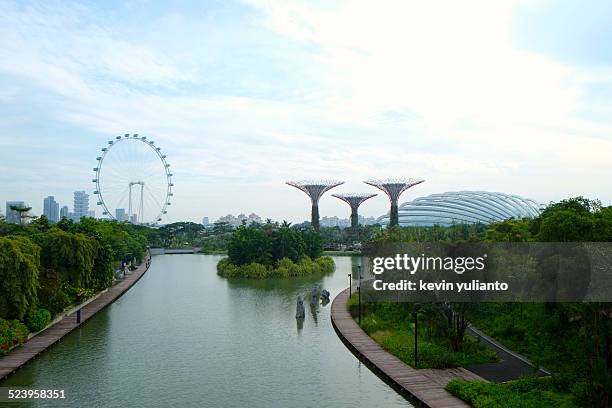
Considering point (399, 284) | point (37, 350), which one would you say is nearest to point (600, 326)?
point (399, 284)

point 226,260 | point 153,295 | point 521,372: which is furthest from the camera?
point 226,260

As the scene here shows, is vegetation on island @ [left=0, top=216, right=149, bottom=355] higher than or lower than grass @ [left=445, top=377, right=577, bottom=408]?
higher

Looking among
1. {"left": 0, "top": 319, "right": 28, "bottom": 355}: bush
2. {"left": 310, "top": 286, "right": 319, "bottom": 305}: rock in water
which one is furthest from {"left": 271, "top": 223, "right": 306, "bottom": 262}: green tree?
{"left": 0, "top": 319, "right": 28, "bottom": 355}: bush

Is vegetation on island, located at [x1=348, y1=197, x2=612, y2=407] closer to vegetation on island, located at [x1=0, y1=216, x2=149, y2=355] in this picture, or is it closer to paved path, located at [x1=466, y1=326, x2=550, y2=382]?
paved path, located at [x1=466, y1=326, x2=550, y2=382]

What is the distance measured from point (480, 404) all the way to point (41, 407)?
43.4 ft

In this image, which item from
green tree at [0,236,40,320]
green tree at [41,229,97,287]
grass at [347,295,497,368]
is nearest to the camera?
grass at [347,295,497,368]

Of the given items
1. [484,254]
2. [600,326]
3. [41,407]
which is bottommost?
[41,407]

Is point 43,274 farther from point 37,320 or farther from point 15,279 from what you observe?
point 15,279

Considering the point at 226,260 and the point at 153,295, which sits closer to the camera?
the point at 153,295

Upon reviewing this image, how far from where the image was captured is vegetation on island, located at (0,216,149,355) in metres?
23.4

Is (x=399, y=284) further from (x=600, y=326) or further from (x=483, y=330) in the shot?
(x=600, y=326)

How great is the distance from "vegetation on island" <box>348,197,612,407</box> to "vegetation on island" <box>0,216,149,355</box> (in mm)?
15556

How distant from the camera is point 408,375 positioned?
65.3ft

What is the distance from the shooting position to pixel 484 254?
27516mm
